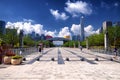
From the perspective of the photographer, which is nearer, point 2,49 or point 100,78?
point 100,78

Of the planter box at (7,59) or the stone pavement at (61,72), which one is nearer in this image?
the stone pavement at (61,72)

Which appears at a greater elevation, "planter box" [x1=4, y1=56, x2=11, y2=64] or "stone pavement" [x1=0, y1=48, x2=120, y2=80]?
"planter box" [x1=4, y1=56, x2=11, y2=64]

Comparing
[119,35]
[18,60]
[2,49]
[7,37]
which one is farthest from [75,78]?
[7,37]

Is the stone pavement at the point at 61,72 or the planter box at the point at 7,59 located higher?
the planter box at the point at 7,59

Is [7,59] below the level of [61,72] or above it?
above

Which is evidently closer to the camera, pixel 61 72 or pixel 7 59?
pixel 61 72

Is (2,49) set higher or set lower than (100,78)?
higher

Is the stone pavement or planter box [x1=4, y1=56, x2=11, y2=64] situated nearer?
the stone pavement

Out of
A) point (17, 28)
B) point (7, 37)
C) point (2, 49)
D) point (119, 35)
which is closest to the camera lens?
point (2, 49)

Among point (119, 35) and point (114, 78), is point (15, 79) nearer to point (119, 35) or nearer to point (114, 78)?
point (114, 78)

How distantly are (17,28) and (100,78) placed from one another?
7647cm

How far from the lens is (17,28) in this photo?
87688 mm

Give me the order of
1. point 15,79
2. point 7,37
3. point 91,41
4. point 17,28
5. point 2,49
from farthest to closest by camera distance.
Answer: point 91,41 < point 17,28 < point 7,37 < point 2,49 < point 15,79

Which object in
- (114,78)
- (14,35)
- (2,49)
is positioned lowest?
(114,78)
